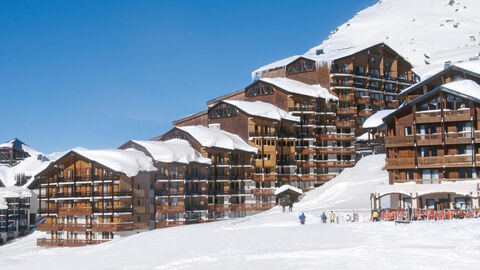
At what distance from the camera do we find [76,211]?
79750 mm

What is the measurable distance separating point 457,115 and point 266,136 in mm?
34031

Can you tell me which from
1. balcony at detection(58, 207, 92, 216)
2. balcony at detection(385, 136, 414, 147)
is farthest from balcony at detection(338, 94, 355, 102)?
balcony at detection(58, 207, 92, 216)

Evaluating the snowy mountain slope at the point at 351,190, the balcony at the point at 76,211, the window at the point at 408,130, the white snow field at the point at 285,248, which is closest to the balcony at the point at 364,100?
the snowy mountain slope at the point at 351,190

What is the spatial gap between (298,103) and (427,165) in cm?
3610

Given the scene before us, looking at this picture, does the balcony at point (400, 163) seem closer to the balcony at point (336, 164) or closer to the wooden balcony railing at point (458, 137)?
the wooden balcony railing at point (458, 137)

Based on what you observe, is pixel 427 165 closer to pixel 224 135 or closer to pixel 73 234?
pixel 224 135

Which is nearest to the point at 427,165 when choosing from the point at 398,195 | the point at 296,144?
the point at 398,195

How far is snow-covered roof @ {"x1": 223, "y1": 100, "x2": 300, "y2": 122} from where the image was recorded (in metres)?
93.8

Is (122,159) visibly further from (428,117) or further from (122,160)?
(428,117)

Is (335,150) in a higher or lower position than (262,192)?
higher

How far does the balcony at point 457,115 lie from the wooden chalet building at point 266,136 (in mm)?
31075

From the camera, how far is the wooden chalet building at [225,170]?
8850cm

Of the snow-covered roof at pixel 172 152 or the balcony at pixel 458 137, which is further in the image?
the snow-covered roof at pixel 172 152

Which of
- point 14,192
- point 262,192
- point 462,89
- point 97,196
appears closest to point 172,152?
point 97,196
